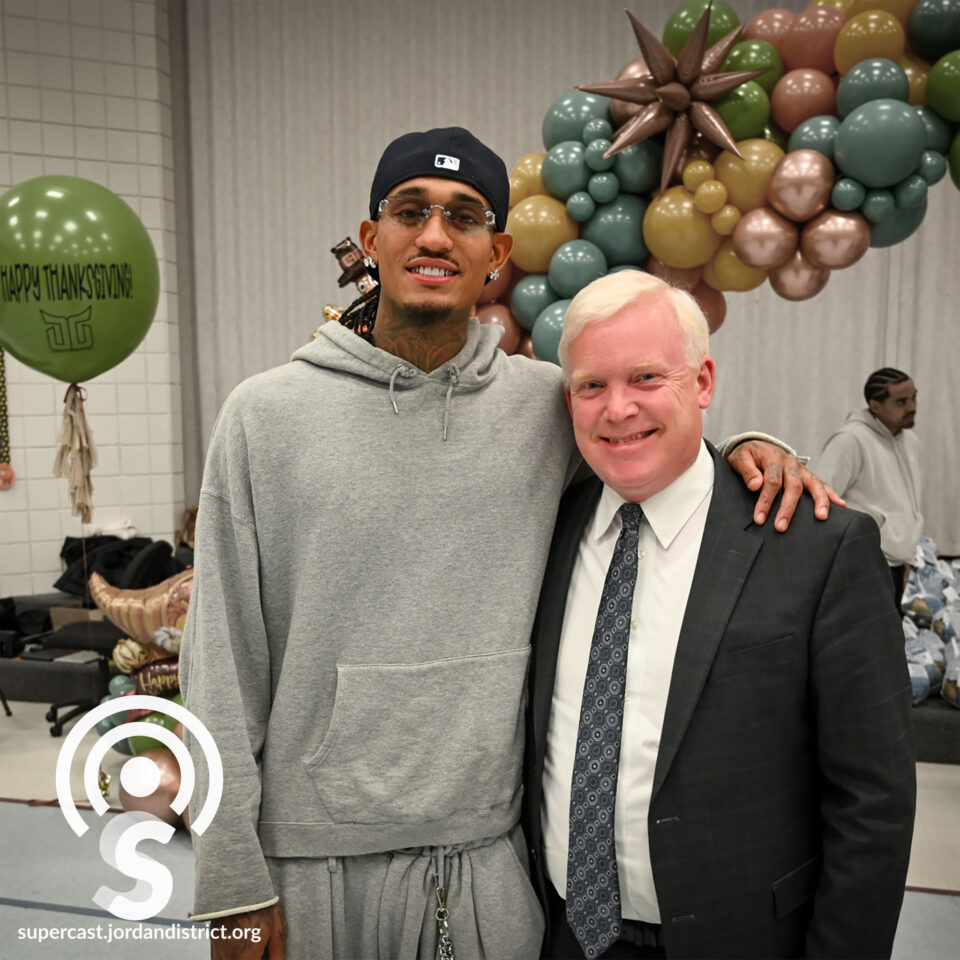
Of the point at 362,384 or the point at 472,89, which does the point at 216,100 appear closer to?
the point at 472,89

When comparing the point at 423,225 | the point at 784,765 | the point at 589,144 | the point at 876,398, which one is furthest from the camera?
the point at 876,398

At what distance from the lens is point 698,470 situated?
1.40 m

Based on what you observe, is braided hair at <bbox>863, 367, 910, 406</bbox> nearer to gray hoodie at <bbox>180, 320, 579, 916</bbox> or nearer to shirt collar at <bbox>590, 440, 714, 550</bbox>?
shirt collar at <bbox>590, 440, 714, 550</bbox>

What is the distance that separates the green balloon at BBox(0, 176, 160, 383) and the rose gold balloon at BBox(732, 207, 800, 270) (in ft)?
7.81

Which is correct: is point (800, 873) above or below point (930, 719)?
above

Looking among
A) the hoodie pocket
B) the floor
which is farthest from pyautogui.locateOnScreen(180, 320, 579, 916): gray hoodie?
the floor

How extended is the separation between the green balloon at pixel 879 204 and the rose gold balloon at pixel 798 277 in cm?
23

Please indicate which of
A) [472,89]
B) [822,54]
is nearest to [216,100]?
[472,89]

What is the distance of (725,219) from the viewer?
303 cm

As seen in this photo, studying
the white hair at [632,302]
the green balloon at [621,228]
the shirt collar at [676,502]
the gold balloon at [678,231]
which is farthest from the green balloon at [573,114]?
the shirt collar at [676,502]

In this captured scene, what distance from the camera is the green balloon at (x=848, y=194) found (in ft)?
9.50

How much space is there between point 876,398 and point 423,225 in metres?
3.26

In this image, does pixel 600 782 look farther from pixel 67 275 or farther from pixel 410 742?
pixel 67 275

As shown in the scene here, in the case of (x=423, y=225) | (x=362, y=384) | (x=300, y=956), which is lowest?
(x=300, y=956)
